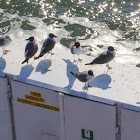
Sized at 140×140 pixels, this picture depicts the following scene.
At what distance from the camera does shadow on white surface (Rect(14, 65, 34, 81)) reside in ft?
18.6

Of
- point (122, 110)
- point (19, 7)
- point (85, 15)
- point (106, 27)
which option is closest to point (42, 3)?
point (19, 7)

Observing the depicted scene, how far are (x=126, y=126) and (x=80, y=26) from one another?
24.4 ft

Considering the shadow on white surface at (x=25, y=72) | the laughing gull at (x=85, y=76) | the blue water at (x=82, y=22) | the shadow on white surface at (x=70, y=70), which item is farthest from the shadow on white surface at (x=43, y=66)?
the blue water at (x=82, y=22)

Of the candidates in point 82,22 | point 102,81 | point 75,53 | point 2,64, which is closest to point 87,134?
point 102,81

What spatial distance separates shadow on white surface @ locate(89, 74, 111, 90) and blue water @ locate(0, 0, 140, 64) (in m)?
4.48

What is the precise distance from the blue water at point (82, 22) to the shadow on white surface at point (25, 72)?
14.8ft

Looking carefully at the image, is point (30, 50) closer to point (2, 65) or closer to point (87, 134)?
point (2, 65)

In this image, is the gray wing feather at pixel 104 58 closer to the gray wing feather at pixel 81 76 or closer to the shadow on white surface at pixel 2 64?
the gray wing feather at pixel 81 76

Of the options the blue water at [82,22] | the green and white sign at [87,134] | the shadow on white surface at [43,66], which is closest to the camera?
the green and white sign at [87,134]

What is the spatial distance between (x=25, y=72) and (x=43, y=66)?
0.30 metres

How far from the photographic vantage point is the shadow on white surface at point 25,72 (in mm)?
5668

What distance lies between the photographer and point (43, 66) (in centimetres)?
597

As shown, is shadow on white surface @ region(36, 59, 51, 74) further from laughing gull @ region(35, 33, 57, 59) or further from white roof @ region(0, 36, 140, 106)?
laughing gull @ region(35, 33, 57, 59)

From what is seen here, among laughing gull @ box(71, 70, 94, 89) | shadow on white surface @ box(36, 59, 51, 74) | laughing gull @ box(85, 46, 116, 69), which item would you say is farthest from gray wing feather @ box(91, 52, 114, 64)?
shadow on white surface @ box(36, 59, 51, 74)
